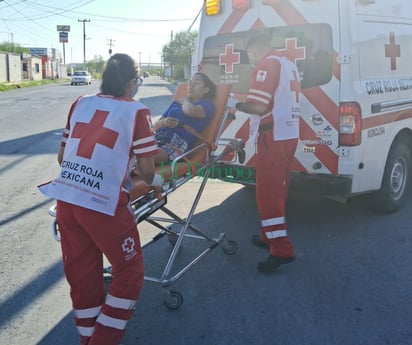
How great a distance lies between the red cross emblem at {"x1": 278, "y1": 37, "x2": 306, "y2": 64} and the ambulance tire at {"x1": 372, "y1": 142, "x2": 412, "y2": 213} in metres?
1.47

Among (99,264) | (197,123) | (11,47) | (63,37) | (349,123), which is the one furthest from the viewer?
(63,37)

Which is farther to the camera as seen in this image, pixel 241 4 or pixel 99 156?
pixel 241 4

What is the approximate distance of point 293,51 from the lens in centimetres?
470

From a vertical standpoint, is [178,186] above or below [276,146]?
below

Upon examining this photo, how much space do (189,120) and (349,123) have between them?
1.47m

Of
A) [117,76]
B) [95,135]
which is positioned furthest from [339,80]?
[95,135]

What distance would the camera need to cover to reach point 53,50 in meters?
83.9

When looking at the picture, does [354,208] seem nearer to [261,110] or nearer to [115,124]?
[261,110]

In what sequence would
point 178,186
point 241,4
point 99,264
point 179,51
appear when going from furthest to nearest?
point 179,51, point 241,4, point 178,186, point 99,264

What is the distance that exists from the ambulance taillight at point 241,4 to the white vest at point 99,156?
9.63 feet

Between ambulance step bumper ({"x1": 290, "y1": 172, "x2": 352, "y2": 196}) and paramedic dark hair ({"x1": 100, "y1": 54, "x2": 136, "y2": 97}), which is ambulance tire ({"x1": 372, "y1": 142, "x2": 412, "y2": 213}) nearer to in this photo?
ambulance step bumper ({"x1": 290, "y1": 172, "x2": 352, "y2": 196})

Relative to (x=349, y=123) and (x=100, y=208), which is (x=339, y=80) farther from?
(x=100, y=208)

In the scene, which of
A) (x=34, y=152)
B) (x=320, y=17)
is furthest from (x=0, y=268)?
(x=34, y=152)

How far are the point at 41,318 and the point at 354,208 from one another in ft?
12.4
